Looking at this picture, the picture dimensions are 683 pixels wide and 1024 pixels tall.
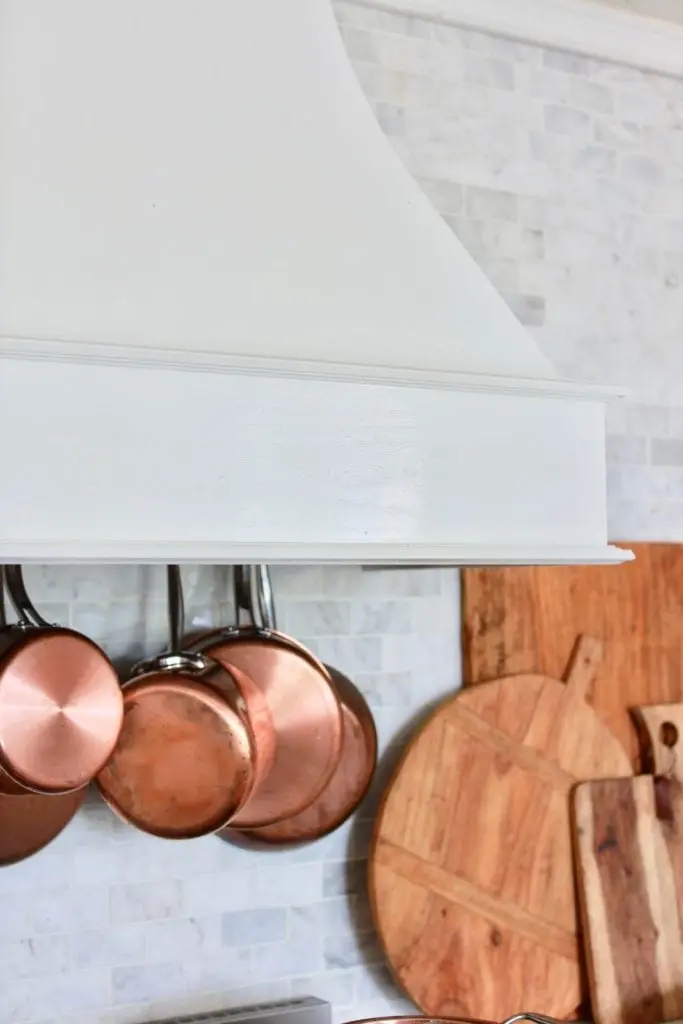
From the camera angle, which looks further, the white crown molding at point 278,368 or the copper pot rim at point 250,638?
the copper pot rim at point 250,638

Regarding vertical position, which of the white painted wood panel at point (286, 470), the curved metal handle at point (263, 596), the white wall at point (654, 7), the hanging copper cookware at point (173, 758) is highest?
the white wall at point (654, 7)

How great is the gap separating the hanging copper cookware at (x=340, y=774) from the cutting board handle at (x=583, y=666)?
31cm

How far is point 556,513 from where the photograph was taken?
1.15 metres

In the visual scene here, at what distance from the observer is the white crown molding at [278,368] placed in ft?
3.05

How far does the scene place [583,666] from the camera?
158 centimetres

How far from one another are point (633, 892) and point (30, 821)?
83 cm

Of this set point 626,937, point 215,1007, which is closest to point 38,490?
point 215,1007

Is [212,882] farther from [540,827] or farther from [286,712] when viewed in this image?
[540,827]

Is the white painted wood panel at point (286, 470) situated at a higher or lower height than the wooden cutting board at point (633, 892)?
higher

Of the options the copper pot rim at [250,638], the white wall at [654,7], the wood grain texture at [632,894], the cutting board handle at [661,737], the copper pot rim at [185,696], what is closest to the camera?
the copper pot rim at [185,696]

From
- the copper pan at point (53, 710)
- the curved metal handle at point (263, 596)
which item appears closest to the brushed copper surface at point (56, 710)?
the copper pan at point (53, 710)

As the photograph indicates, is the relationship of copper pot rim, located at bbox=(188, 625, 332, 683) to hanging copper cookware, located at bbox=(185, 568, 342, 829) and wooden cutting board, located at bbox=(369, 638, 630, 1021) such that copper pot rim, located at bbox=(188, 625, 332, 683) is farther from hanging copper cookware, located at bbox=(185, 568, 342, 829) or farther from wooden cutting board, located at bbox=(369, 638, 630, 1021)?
wooden cutting board, located at bbox=(369, 638, 630, 1021)

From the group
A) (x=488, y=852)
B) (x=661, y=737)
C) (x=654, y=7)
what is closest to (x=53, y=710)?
(x=488, y=852)

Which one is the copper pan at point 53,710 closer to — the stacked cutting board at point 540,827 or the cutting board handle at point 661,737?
the stacked cutting board at point 540,827
